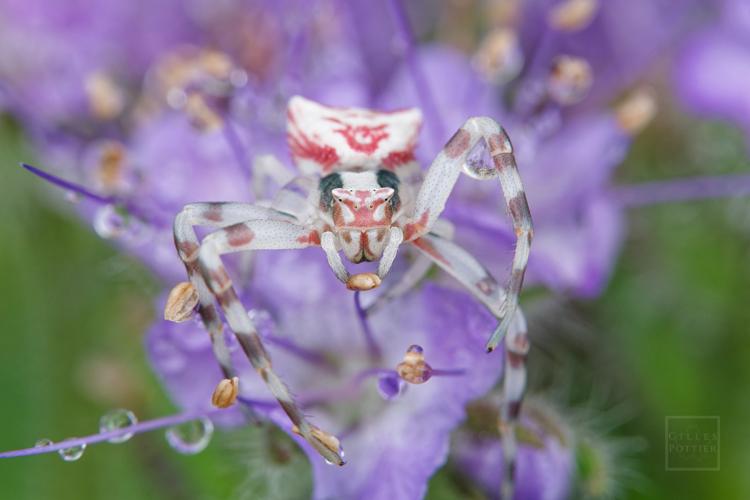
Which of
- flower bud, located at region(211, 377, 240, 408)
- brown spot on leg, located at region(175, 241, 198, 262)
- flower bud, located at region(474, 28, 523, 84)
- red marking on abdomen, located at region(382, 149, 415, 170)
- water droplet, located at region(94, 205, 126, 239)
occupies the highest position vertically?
flower bud, located at region(474, 28, 523, 84)

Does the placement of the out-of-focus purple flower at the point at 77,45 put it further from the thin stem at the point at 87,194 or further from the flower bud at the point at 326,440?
the flower bud at the point at 326,440

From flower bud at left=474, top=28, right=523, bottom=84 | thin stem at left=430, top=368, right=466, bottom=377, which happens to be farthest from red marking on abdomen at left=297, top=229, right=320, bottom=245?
flower bud at left=474, top=28, right=523, bottom=84

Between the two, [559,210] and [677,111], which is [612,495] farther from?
[677,111]

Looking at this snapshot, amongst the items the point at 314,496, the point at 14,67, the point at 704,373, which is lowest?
the point at 314,496

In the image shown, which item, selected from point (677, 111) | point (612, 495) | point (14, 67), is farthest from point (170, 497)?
point (677, 111)

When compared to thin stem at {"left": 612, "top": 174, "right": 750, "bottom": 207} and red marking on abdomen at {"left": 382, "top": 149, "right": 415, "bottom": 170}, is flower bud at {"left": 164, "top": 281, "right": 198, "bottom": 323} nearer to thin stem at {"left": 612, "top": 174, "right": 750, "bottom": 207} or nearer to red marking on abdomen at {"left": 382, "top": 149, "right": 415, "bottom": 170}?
red marking on abdomen at {"left": 382, "top": 149, "right": 415, "bottom": 170}

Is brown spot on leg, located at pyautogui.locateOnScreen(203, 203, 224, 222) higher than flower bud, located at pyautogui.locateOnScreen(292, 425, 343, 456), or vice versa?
brown spot on leg, located at pyautogui.locateOnScreen(203, 203, 224, 222)

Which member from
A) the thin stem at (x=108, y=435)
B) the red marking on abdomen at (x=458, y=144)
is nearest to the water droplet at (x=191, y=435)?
the thin stem at (x=108, y=435)
